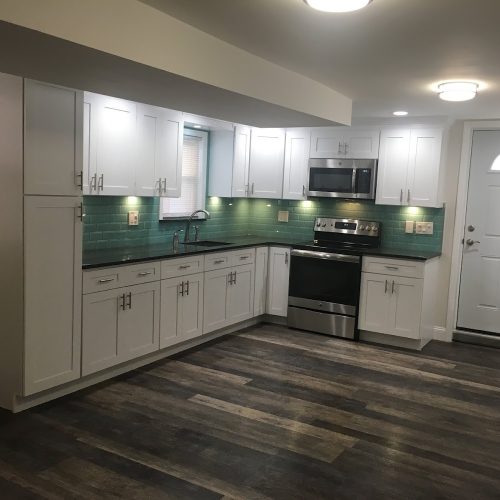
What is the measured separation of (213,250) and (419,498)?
286 centimetres

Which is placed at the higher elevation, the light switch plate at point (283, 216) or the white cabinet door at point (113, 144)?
the white cabinet door at point (113, 144)

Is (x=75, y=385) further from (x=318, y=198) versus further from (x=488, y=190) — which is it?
(x=488, y=190)

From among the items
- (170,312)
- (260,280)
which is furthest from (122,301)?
(260,280)

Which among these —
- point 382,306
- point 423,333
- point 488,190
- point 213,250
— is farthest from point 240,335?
point 488,190

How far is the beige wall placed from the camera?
2.18 m

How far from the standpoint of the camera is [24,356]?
3.41m

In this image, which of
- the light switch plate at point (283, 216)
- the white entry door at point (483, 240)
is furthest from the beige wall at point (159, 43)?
the light switch plate at point (283, 216)

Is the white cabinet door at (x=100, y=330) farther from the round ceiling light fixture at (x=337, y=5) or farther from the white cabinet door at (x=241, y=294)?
the round ceiling light fixture at (x=337, y=5)

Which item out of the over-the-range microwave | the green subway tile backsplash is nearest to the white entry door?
the green subway tile backsplash

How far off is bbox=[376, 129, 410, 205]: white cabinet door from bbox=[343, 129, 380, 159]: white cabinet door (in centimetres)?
7

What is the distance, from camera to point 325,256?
5676mm

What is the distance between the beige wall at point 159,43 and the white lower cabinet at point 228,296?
1922mm

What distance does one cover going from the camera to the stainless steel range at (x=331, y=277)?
18.3 feet

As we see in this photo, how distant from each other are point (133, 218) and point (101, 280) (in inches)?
45.5
